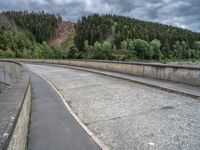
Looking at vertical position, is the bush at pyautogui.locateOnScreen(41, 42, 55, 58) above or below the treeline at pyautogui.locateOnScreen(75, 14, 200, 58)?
below

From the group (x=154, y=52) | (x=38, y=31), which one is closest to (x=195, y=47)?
(x=154, y=52)

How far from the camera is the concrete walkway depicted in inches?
187

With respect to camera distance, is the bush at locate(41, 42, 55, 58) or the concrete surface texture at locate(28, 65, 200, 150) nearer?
the concrete surface texture at locate(28, 65, 200, 150)

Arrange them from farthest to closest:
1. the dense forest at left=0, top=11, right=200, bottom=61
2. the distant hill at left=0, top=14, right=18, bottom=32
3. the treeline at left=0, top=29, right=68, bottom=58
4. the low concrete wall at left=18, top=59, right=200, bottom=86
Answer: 1. the distant hill at left=0, top=14, right=18, bottom=32
2. the treeline at left=0, top=29, right=68, bottom=58
3. the dense forest at left=0, top=11, right=200, bottom=61
4. the low concrete wall at left=18, top=59, right=200, bottom=86

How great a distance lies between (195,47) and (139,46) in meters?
49.8

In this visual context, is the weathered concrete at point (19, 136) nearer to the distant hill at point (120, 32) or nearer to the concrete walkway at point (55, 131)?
the concrete walkway at point (55, 131)

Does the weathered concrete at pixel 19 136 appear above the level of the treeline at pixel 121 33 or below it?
below

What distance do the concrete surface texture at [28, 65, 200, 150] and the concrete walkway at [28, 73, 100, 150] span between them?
392mm

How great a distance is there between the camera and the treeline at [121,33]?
12681 centimetres

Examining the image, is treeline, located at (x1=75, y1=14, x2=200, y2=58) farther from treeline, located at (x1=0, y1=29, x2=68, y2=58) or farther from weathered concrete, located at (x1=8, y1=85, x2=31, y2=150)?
weathered concrete, located at (x1=8, y1=85, x2=31, y2=150)

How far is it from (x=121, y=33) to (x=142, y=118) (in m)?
140

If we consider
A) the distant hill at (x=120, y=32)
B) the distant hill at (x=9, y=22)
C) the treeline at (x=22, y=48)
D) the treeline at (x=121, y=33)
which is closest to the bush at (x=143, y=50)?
the treeline at (x=121, y=33)

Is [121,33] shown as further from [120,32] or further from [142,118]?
[142,118]

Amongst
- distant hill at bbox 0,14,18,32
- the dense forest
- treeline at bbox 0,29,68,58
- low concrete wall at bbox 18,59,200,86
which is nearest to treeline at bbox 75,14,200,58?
the dense forest
